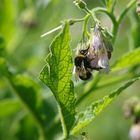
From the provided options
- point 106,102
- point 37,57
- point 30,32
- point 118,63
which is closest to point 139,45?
point 118,63

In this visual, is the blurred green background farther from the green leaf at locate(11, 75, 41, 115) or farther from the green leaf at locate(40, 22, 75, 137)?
the green leaf at locate(40, 22, 75, 137)

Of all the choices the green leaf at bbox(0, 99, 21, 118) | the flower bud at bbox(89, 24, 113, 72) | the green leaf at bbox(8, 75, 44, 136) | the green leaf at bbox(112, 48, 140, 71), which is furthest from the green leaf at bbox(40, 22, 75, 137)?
the green leaf at bbox(0, 99, 21, 118)

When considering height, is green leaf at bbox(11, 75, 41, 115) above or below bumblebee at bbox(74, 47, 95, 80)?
below

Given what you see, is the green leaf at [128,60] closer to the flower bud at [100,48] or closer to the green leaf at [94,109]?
the flower bud at [100,48]

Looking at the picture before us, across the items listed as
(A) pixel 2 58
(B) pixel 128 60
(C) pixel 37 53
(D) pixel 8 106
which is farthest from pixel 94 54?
(C) pixel 37 53

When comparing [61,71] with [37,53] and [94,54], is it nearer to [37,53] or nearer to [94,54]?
[94,54]

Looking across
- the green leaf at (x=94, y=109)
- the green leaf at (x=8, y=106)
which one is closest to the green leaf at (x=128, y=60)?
the green leaf at (x=94, y=109)
